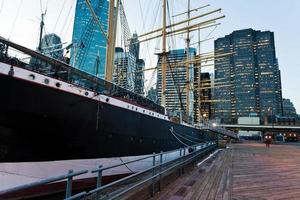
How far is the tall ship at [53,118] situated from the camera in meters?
5.74

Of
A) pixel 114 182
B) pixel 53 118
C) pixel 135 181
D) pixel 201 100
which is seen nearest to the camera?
pixel 114 182

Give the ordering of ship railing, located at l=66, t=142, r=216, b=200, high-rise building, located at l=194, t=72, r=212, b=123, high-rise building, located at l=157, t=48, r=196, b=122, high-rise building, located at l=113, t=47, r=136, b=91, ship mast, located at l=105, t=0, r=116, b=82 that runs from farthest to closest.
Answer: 1. high-rise building, located at l=194, t=72, r=212, b=123
2. high-rise building, located at l=157, t=48, r=196, b=122
3. high-rise building, located at l=113, t=47, r=136, b=91
4. ship mast, located at l=105, t=0, r=116, b=82
5. ship railing, located at l=66, t=142, r=216, b=200

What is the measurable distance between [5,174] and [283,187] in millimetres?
7311

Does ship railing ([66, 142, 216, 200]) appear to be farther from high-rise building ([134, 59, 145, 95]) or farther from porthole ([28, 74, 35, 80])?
high-rise building ([134, 59, 145, 95])

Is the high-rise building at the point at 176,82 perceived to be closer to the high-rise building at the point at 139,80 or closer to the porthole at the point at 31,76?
the high-rise building at the point at 139,80

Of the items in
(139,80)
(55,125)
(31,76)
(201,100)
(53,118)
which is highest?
(139,80)

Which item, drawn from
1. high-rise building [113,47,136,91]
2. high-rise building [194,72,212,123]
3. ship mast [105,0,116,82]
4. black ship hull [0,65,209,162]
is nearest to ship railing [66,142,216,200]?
black ship hull [0,65,209,162]

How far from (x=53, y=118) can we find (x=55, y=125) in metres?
0.20

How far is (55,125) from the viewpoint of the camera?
6387 mm

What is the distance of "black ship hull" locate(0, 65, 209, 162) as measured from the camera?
5.70 meters

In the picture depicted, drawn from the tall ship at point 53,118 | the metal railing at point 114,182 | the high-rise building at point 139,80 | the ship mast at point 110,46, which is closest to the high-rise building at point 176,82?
the high-rise building at point 139,80

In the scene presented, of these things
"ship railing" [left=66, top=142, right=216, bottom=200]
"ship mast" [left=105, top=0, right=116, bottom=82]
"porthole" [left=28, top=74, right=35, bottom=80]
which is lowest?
"ship railing" [left=66, top=142, right=216, bottom=200]

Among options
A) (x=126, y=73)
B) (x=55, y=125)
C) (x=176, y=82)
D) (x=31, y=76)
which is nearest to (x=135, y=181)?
(x=55, y=125)

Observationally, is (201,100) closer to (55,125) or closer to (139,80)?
(139,80)
